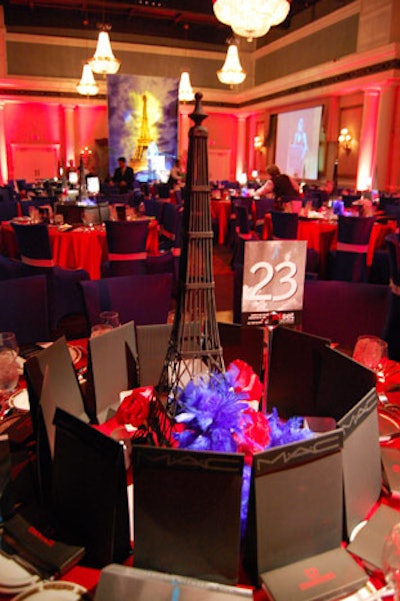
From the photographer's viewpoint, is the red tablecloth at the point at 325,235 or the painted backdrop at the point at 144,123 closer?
the red tablecloth at the point at 325,235

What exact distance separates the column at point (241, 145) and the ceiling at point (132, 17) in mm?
2656

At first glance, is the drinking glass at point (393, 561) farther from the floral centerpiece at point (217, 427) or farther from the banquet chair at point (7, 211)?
the banquet chair at point (7, 211)

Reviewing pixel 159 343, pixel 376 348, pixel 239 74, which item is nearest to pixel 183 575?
pixel 159 343

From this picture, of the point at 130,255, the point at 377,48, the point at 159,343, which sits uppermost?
the point at 377,48

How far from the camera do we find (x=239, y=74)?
32.9ft

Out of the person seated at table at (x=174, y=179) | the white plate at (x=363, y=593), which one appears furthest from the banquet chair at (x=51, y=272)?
the person seated at table at (x=174, y=179)

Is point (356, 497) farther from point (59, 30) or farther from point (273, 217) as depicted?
point (59, 30)

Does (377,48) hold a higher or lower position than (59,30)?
lower

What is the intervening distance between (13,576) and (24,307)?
1.64m

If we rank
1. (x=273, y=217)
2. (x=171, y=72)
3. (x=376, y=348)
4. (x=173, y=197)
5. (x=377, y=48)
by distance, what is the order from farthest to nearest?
(x=171, y=72) → (x=377, y=48) → (x=173, y=197) → (x=273, y=217) → (x=376, y=348)

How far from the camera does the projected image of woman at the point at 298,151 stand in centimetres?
1488

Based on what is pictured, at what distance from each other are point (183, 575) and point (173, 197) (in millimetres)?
8903

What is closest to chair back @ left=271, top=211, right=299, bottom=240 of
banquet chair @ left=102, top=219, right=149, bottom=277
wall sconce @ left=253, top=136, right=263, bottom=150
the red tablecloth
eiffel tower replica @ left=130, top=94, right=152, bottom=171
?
the red tablecloth

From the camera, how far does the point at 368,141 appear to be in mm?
11992
